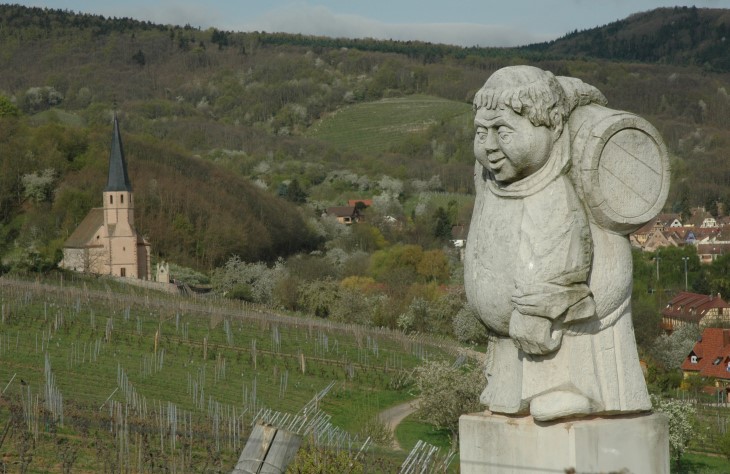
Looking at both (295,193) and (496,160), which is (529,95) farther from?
(295,193)

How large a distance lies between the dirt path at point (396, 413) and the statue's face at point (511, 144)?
1086 inches

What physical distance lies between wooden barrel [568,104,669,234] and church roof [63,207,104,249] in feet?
284

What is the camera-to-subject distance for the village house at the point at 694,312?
7438 cm

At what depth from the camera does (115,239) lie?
8900 cm

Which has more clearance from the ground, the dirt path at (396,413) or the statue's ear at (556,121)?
the statue's ear at (556,121)

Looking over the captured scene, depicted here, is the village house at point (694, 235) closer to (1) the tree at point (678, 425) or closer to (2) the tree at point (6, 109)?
(2) the tree at point (6, 109)

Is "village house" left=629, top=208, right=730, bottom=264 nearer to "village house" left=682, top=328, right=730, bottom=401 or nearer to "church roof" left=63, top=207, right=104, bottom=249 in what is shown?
"church roof" left=63, top=207, right=104, bottom=249

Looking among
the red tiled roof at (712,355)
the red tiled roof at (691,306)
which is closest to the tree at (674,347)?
the red tiled roof at (712,355)

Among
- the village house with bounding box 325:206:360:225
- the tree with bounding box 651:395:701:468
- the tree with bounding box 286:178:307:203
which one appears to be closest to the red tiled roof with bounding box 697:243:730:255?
the village house with bounding box 325:206:360:225

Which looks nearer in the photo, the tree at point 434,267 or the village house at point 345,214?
the tree at point 434,267

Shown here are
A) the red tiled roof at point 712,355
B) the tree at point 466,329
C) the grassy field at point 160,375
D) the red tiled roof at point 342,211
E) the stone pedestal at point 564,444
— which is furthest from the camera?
the red tiled roof at point 342,211

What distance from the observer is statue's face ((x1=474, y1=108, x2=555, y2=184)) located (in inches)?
215

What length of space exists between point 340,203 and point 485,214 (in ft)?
481

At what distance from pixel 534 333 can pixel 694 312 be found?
7359 cm
